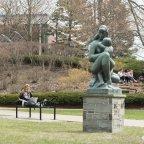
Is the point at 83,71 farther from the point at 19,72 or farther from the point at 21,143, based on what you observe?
the point at 21,143

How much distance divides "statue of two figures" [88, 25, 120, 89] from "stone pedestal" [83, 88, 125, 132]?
0.25 m

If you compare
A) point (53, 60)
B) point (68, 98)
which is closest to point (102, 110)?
point (68, 98)

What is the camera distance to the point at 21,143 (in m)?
12.3

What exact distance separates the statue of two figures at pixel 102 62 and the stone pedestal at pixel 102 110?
0.25m

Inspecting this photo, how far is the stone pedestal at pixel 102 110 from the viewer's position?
15680mm

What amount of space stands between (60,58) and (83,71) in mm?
3890

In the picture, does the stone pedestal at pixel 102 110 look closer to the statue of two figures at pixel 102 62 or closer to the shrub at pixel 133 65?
the statue of two figures at pixel 102 62

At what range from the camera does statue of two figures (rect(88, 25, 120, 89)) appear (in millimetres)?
15898

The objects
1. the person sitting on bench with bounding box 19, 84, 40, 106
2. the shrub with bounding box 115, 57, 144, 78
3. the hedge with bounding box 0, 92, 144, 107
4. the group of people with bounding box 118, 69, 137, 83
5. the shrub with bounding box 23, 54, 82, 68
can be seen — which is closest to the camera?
the person sitting on bench with bounding box 19, 84, 40, 106

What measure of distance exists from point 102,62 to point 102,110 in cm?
135

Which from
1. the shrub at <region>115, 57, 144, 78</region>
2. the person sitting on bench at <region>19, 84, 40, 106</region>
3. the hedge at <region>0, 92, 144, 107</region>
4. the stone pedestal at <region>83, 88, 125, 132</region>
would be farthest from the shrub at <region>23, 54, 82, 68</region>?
the stone pedestal at <region>83, 88, 125, 132</region>

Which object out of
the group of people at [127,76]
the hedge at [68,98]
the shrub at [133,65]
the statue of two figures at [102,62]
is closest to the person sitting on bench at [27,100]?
the hedge at [68,98]

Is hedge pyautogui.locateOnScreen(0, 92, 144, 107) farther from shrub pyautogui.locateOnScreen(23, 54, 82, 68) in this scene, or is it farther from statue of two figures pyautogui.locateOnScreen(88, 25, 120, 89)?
statue of two figures pyautogui.locateOnScreen(88, 25, 120, 89)

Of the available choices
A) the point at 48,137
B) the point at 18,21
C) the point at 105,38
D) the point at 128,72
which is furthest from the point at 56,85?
the point at 48,137
